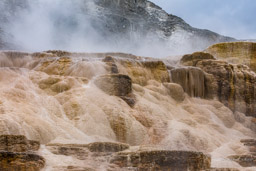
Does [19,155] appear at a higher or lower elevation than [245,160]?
higher

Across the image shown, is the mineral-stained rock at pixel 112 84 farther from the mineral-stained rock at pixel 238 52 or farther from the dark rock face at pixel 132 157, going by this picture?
the mineral-stained rock at pixel 238 52

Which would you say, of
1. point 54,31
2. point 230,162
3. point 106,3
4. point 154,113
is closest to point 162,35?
point 106,3

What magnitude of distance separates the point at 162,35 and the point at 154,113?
29.8 m

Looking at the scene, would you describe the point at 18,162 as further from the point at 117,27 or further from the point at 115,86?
the point at 117,27

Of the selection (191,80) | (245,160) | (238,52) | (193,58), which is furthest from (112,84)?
(238,52)

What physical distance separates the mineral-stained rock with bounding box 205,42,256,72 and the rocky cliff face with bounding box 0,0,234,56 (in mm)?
14787

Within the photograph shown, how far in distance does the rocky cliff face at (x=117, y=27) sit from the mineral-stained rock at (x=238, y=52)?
14.8m

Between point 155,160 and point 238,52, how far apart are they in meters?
18.9

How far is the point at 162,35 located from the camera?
147 feet

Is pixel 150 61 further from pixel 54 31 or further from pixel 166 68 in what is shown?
pixel 54 31

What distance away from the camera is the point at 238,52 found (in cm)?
2736

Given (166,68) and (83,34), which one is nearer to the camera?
A: (166,68)

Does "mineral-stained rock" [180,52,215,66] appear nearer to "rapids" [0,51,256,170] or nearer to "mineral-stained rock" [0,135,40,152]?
"rapids" [0,51,256,170]

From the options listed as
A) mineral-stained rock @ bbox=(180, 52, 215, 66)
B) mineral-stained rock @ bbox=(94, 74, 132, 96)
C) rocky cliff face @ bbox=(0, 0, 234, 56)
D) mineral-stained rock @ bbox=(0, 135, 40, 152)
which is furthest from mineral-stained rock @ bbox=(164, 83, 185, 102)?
rocky cliff face @ bbox=(0, 0, 234, 56)
